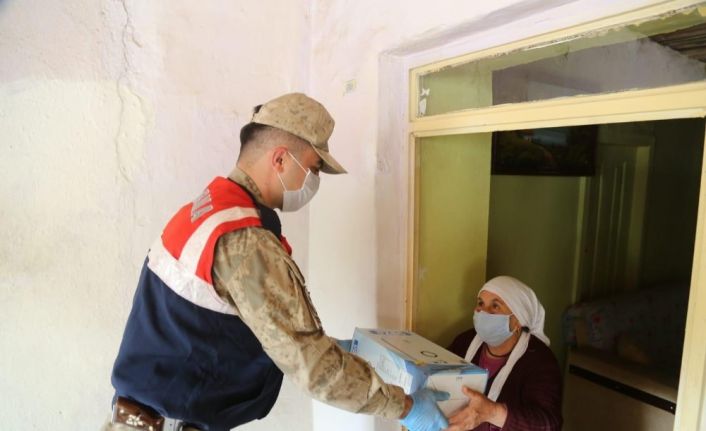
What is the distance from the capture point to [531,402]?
125 cm

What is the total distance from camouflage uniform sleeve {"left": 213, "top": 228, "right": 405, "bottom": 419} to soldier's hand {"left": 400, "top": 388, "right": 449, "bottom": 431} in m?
0.04

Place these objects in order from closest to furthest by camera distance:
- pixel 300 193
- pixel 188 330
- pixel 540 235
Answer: pixel 188 330, pixel 300 193, pixel 540 235

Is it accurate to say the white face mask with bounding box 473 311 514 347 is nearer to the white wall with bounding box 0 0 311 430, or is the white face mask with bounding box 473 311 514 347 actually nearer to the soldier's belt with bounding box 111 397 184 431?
the soldier's belt with bounding box 111 397 184 431

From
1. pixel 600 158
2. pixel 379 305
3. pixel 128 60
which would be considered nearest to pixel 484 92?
pixel 379 305

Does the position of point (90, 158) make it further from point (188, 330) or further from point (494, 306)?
point (494, 306)

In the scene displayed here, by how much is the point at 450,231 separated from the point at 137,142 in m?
1.12

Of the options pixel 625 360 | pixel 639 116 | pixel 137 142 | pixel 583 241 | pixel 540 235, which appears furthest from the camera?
pixel 583 241

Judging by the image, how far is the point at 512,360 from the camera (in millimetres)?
1343

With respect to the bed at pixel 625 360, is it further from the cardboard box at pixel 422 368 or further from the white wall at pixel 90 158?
the white wall at pixel 90 158

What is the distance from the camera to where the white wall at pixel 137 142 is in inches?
52.2

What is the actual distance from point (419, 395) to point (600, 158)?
2.07 metres

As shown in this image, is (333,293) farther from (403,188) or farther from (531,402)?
(531,402)

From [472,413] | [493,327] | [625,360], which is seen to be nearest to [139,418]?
[472,413]

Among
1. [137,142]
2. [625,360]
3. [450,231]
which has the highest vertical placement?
[137,142]
